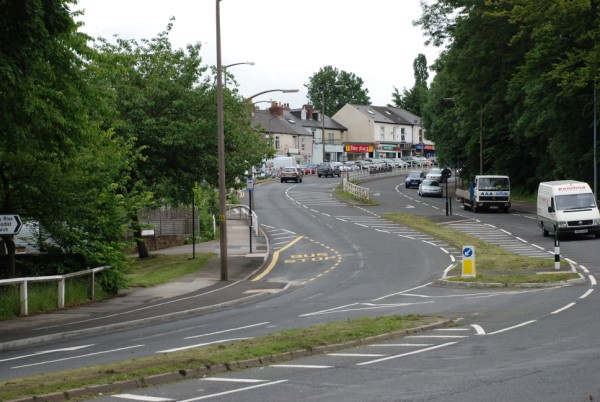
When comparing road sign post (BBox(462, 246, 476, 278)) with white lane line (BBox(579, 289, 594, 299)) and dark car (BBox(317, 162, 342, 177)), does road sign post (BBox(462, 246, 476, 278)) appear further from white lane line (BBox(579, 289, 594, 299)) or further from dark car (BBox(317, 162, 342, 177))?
dark car (BBox(317, 162, 342, 177))

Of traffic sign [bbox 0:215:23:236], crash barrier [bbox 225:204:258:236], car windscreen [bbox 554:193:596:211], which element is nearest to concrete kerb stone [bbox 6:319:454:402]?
traffic sign [bbox 0:215:23:236]

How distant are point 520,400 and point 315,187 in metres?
76.8

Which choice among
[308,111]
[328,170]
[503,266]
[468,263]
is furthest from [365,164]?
[468,263]

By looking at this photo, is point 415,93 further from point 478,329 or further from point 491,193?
point 478,329

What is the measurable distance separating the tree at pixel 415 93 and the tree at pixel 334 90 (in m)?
9.60

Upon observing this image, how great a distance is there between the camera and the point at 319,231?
50.0 meters

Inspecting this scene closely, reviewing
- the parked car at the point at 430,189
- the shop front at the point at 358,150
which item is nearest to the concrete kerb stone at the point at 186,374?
the parked car at the point at 430,189

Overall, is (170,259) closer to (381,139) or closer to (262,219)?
(262,219)

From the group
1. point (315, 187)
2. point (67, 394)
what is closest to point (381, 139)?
point (315, 187)

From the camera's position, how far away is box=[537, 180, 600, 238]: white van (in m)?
39.8

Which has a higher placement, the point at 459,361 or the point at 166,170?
the point at 166,170

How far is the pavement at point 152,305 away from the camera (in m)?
19.4

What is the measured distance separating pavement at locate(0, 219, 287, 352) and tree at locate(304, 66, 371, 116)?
14276cm

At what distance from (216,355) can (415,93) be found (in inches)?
6364
